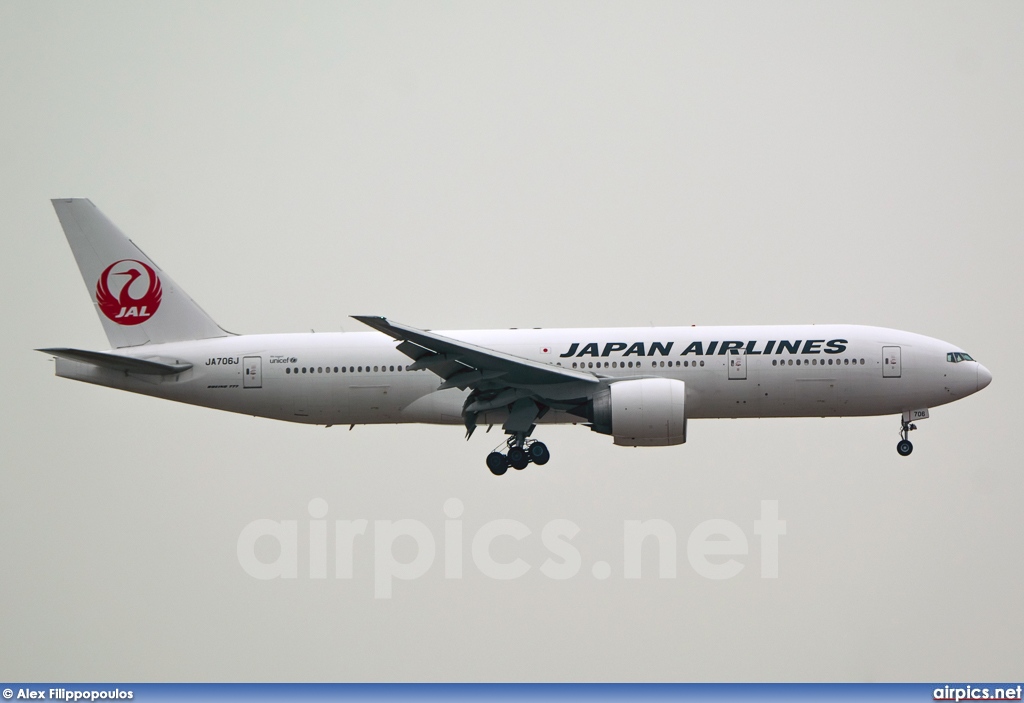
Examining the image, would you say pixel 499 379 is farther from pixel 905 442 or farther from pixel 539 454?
pixel 905 442

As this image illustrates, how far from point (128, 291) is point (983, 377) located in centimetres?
2250

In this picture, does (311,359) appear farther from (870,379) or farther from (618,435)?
(870,379)

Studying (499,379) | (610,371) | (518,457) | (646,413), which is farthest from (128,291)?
(646,413)

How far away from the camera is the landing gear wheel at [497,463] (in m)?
31.9

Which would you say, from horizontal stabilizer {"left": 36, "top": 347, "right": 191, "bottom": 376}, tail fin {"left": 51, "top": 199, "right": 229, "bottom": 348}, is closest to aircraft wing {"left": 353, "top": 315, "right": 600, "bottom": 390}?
horizontal stabilizer {"left": 36, "top": 347, "right": 191, "bottom": 376}

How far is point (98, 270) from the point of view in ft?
113

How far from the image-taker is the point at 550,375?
30125 millimetres

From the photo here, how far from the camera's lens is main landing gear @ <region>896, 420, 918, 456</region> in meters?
32.6

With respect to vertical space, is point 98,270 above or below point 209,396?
above

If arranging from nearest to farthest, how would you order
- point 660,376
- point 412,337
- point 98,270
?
point 412,337, point 660,376, point 98,270

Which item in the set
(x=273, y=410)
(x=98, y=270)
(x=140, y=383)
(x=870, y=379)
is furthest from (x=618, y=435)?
(x=98, y=270)

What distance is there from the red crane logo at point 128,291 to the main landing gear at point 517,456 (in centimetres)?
1014

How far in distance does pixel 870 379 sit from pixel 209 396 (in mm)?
16769

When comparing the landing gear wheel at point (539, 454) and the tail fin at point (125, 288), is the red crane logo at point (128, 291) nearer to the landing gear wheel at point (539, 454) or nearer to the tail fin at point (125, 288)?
the tail fin at point (125, 288)
